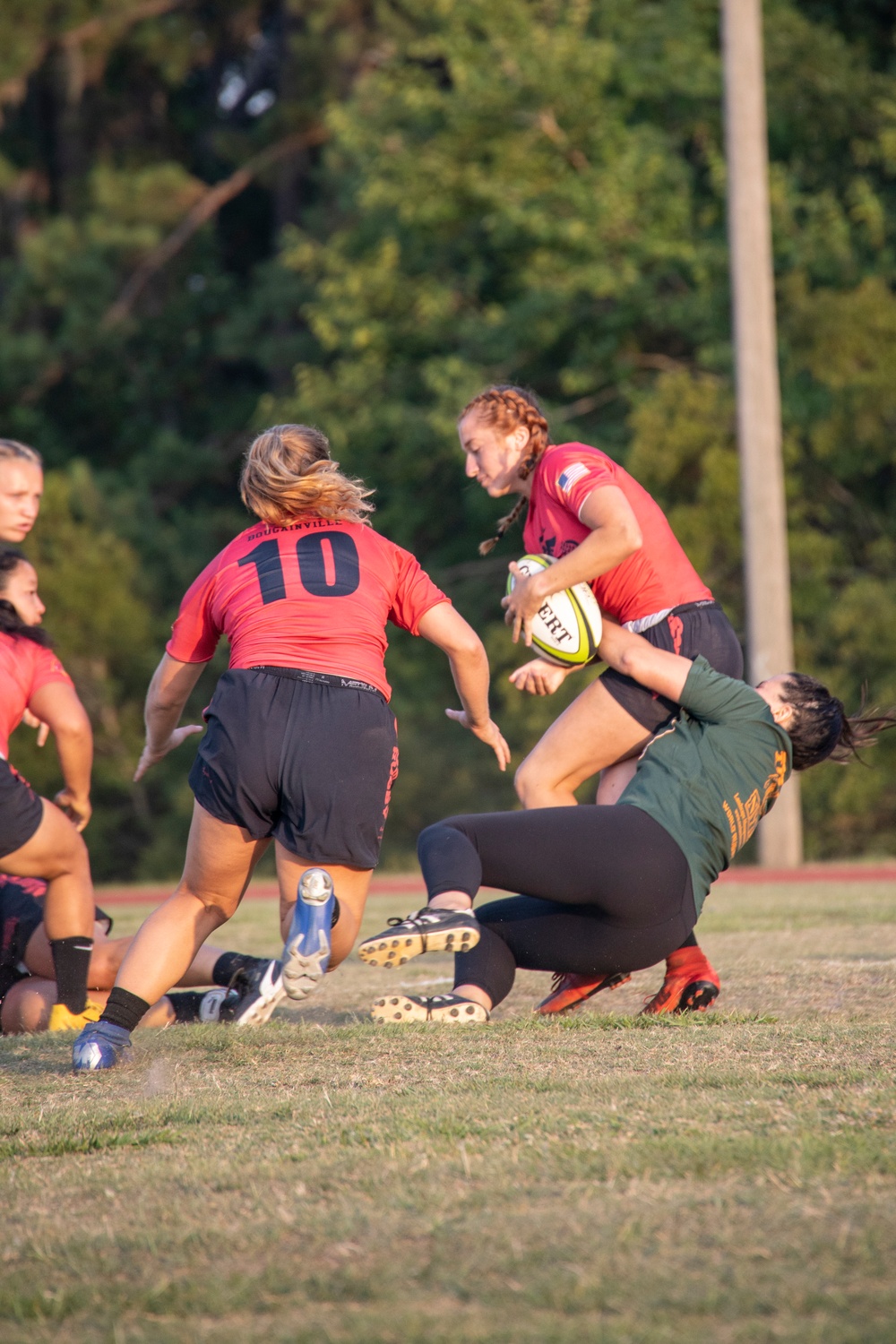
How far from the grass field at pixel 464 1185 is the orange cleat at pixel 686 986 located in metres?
0.31

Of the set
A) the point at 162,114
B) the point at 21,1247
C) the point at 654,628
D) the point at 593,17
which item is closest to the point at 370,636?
the point at 654,628

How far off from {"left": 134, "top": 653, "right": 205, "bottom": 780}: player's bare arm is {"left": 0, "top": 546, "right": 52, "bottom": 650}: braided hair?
0.75 meters

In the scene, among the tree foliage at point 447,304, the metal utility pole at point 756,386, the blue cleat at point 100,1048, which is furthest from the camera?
the tree foliage at point 447,304

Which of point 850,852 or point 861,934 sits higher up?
point 861,934

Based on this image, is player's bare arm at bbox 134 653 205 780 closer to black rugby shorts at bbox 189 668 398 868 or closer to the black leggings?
black rugby shorts at bbox 189 668 398 868

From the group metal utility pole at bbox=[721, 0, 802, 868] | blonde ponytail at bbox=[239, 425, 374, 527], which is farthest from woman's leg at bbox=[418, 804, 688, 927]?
metal utility pole at bbox=[721, 0, 802, 868]

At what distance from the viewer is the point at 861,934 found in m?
6.95

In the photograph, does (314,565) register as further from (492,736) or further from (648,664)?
(648,664)

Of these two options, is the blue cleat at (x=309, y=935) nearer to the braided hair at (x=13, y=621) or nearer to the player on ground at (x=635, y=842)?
the player on ground at (x=635, y=842)

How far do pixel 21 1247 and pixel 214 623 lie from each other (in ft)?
7.34

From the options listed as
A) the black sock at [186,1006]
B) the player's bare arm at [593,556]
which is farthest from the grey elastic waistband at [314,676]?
the black sock at [186,1006]

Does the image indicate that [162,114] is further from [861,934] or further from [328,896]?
[328,896]

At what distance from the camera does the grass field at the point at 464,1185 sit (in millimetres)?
2117

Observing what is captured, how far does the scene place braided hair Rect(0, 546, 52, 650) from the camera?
5.20 meters
